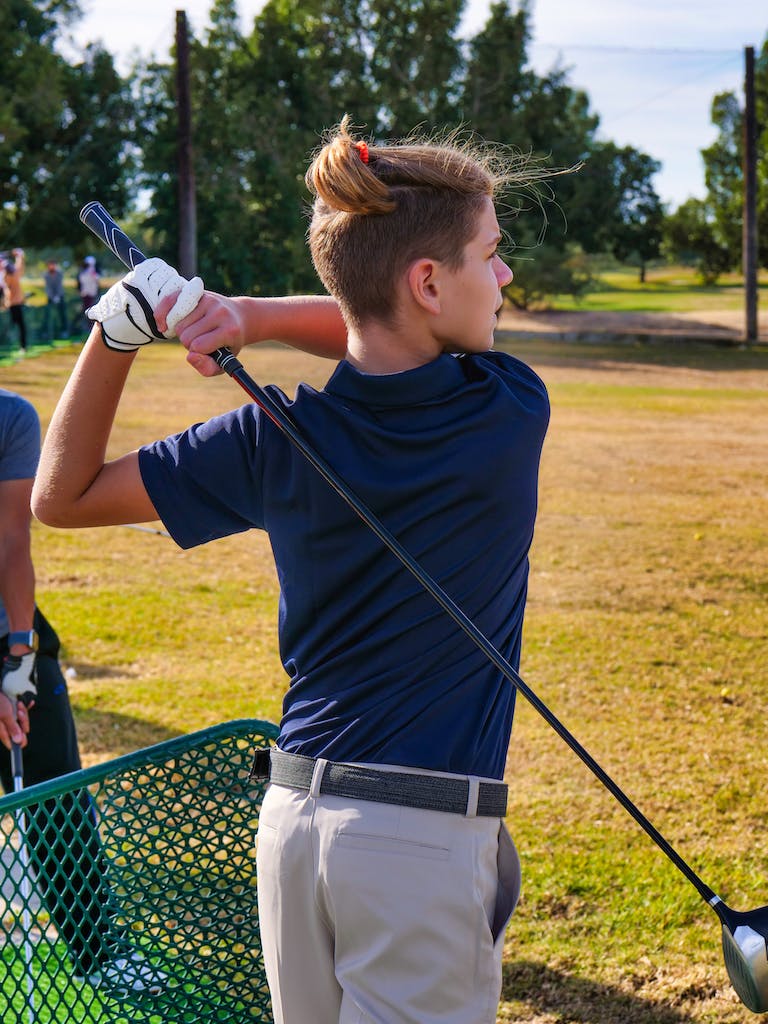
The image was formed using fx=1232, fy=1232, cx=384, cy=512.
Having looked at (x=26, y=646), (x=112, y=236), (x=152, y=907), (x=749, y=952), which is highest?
(x=112, y=236)

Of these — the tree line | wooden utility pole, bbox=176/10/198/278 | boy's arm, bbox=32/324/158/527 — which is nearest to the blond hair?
boy's arm, bbox=32/324/158/527

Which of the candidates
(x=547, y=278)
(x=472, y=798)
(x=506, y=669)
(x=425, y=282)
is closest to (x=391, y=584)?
(x=506, y=669)

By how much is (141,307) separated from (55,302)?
2749 cm

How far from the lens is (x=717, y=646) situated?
669cm

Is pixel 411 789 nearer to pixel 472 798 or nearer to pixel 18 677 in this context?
pixel 472 798

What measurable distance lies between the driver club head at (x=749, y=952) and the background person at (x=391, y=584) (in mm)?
458

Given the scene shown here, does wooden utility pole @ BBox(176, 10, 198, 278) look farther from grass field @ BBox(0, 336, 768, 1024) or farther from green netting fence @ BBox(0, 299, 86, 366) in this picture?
grass field @ BBox(0, 336, 768, 1024)

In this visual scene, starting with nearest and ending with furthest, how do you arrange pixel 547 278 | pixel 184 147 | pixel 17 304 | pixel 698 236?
pixel 17 304, pixel 184 147, pixel 547 278, pixel 698 236

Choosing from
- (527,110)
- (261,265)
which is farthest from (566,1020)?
(527,110)

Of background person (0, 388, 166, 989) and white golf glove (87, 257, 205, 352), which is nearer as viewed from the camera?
white golf glove (87, 257, 205, 352)

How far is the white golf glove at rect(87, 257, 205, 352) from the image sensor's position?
6.13ft

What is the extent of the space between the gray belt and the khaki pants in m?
0.01

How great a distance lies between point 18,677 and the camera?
10.9 ft

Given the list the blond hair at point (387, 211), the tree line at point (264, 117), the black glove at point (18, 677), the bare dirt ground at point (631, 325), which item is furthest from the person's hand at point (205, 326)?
the tree line at point (264, 117)
